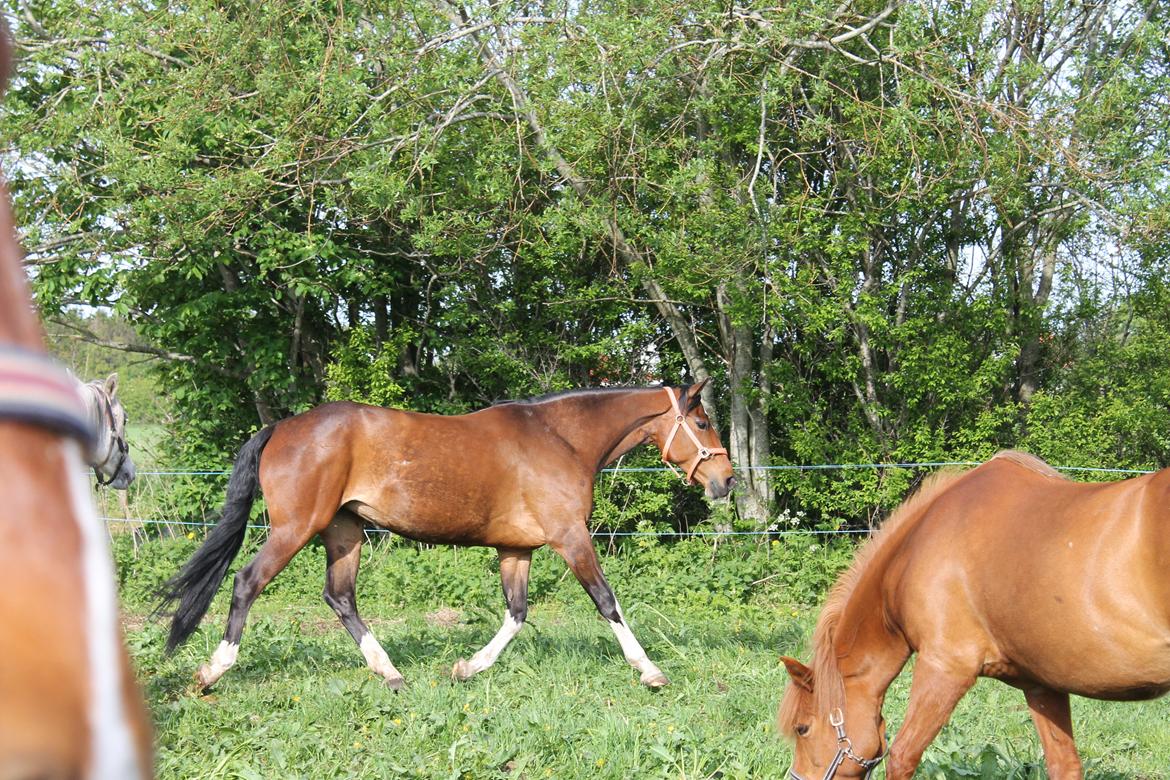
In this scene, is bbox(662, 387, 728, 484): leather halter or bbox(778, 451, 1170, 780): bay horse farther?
bbox(662, 387, 728, 484): leather halter

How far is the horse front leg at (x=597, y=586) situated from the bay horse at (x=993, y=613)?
215 cm

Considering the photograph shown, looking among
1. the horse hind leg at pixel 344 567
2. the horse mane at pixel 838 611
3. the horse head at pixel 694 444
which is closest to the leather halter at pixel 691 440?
the horse head at pixel 694 444

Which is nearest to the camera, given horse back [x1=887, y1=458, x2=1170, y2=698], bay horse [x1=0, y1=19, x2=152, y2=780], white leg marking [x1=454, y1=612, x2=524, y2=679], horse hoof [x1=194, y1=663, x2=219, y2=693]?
bay horse [x1=0, y1=19, x2=152, y2=780]

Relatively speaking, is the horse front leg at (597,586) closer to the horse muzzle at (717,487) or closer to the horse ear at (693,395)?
the horse muzzle at (717,487)

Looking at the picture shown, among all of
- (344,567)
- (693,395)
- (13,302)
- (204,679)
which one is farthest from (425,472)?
(13,302)

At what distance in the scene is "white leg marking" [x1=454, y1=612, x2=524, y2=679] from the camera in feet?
20.5

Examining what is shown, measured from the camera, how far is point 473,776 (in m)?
4.09

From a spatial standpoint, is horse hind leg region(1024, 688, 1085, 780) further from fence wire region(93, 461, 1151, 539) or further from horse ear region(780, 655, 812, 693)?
fence wire region(93, 461, 1151, 539)

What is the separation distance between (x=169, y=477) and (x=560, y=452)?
7151 millimetres

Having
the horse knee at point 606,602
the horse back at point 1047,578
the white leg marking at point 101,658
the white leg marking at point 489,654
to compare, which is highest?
the white leg marking at point 101,658

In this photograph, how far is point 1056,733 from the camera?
3.98 metres

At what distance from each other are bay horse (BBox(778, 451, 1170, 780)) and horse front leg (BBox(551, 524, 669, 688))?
7.06 feet

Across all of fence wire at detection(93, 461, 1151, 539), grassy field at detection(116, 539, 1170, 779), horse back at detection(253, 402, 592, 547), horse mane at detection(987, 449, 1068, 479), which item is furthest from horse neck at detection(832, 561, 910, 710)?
fence wire at detection(93, 461, 1151, 539)

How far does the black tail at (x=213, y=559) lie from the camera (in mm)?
5930
